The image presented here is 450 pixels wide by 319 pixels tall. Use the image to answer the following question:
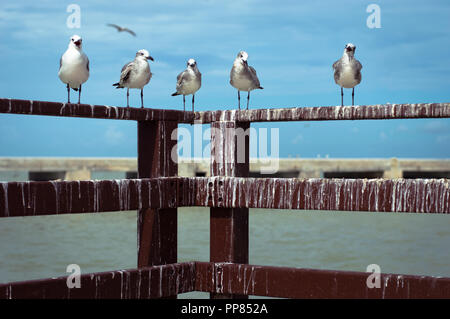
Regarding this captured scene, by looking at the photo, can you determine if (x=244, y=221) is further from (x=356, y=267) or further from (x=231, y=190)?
(x=356, y=267)

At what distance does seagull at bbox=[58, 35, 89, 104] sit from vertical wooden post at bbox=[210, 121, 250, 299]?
2.58 metres

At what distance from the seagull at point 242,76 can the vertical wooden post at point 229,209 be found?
3557mm

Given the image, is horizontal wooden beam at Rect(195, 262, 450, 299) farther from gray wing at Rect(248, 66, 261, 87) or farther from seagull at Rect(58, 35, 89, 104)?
gray wing at Rect(248, 66, 261, 87)

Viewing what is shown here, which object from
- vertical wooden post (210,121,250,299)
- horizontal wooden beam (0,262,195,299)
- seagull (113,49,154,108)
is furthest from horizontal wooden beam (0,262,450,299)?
seagull (113,49,154,108)

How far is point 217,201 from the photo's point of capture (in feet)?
17.4

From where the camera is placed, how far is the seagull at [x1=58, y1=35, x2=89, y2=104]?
7684 mm

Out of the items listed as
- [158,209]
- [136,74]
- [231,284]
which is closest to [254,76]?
[136,74]

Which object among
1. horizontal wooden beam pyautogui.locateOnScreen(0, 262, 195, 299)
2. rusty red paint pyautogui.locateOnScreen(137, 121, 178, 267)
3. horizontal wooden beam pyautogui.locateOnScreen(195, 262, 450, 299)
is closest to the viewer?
horizontal wooden beam pyautogui.locateOnScreen(0, 262, 195, 299)

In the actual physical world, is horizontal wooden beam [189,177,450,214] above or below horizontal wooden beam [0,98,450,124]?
below

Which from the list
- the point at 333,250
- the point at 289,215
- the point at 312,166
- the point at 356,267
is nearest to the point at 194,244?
the point at 333,250

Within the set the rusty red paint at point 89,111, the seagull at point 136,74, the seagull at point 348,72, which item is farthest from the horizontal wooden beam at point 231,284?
the seagull at point 348,72

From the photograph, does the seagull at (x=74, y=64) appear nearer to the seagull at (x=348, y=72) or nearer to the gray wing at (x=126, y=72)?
the gray wing at (x=126, y=72)

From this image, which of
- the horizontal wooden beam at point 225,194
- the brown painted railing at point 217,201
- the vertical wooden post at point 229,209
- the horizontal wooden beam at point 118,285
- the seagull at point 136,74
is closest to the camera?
the horizontal wooden beam at point 118,285

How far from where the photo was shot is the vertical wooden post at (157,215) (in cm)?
519
